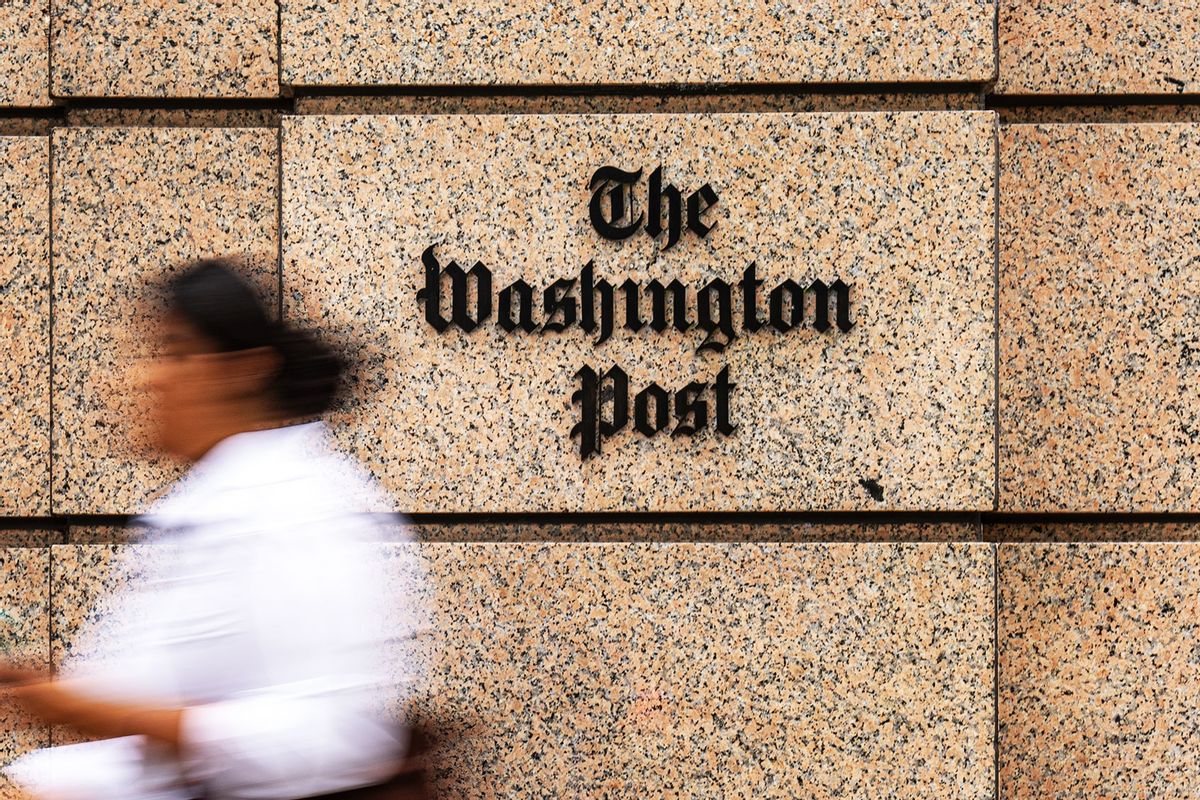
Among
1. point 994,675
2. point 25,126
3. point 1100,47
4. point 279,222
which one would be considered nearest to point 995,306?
point 1100,47

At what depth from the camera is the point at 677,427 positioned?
10.9 ft

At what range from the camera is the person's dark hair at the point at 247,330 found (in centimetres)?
211

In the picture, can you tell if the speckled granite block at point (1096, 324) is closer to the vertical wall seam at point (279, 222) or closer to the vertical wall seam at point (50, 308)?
the vertical wall seam at point (279, 222)

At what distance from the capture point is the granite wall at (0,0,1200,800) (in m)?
3.30

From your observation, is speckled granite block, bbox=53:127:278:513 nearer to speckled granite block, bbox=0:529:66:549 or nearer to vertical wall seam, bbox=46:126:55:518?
vertical wall seam, bbox=46:126:55:518

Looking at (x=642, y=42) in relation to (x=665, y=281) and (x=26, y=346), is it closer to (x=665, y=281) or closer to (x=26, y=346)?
(x=665, y=281)

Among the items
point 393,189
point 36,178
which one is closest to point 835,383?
point 393,189

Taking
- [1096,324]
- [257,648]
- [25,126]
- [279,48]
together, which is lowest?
[257,648]

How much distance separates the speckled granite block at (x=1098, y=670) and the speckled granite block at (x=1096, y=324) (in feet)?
0.67

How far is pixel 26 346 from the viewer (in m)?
3.44

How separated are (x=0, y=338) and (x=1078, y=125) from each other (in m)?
3.46

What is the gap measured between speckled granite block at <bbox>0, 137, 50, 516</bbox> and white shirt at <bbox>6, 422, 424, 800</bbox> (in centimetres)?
153

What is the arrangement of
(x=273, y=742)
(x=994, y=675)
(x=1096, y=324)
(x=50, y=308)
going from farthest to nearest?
(x=1096, y=324)
(x=50, y=308)
(x=994, y=675)
(x=273, y=742)

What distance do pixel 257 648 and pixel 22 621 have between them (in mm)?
1868
